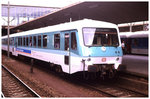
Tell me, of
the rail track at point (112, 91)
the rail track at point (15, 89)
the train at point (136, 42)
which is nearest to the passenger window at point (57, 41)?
the rail track at point (112, 91)

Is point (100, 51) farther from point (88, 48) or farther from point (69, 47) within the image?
point (69, 47)

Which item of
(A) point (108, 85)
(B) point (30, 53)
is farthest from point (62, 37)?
(B) point (30, 53)

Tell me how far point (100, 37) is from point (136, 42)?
14158 mm

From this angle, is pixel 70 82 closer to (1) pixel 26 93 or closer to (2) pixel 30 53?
(1) pixel 26 93

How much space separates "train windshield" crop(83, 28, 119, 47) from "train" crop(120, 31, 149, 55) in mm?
11865

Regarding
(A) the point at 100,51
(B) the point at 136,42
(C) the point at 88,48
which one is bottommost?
(A) the point at 100,51

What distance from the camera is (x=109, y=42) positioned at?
375 inches

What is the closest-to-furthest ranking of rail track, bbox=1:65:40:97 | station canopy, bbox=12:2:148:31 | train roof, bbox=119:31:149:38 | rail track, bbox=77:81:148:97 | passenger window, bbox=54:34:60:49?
rail track, bbox=77:81:148:97 < rail track, bbox=1:65:40:97 < station canopy, bbox=12:2:148:31 < passenger window, bbox=54:34:60:49 < train roof, bbox=119:31:149:38

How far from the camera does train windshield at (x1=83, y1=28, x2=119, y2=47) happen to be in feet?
29.7

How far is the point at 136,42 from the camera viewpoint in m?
22.3

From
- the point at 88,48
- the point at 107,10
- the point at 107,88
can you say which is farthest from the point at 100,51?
the point at 107,10

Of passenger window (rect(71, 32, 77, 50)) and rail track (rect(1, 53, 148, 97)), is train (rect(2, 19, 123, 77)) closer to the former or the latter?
passenger window (rect(71, 32, 77, 50))

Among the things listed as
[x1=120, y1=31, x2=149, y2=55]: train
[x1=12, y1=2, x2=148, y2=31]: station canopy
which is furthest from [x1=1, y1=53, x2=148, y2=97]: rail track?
[x1=120, y1=31, x2=149, y2=55]: train

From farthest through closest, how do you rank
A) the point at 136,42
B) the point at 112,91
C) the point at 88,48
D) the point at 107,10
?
1. the point at 136,42
2. the point at 107,10
3. the point at 88,48
4. the point at 112,91
